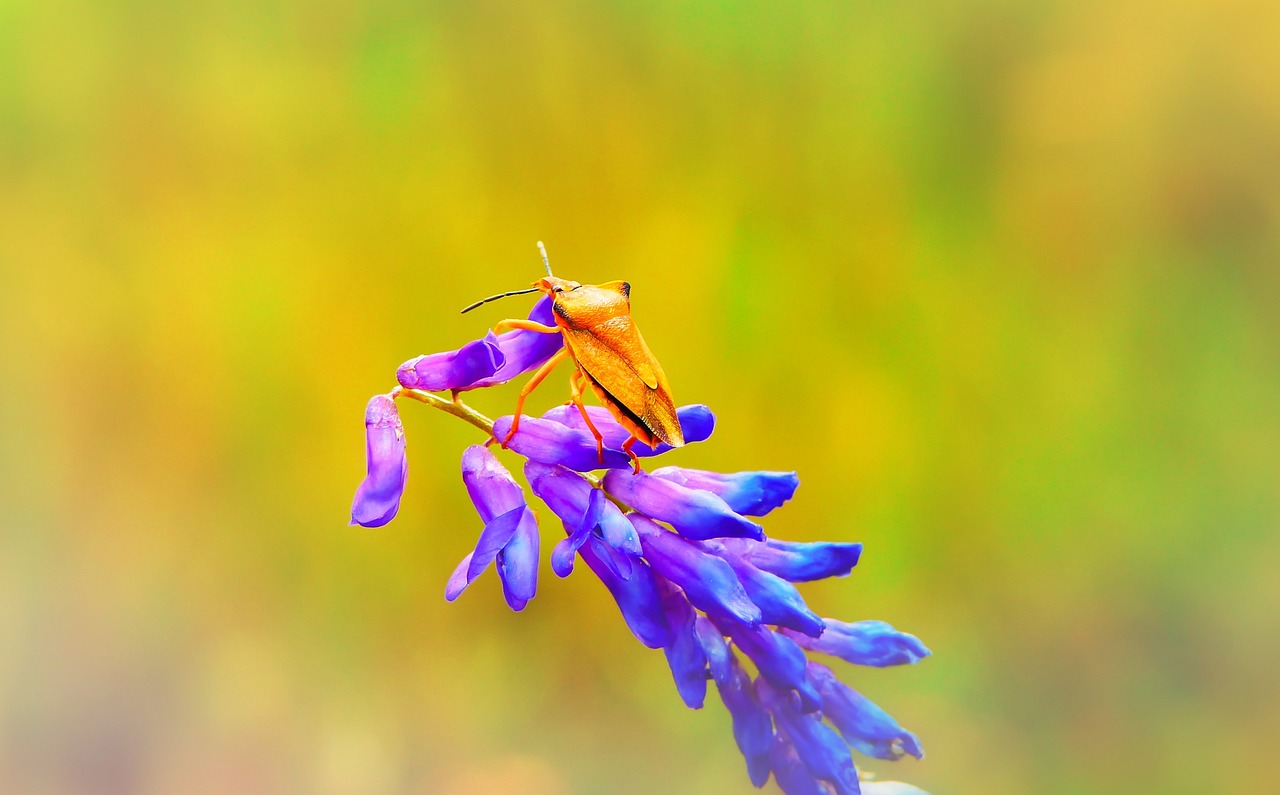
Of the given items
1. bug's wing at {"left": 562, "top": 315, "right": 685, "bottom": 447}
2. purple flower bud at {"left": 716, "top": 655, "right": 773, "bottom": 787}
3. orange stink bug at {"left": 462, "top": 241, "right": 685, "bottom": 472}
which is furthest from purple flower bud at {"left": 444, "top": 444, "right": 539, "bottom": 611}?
purple flower bud at {"left": 716, "top": 655, "right": 773, "bottom": 787}

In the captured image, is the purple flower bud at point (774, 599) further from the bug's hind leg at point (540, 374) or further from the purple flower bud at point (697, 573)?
the bug's hind leg at point (540, 374)

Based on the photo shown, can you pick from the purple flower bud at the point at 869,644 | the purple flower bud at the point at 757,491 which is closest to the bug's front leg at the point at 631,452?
the purple flower bud at the point at 757,491

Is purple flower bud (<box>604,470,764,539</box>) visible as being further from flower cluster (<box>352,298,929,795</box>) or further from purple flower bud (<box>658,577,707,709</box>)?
purple flower bud (<box>658,577,707,709</box>)

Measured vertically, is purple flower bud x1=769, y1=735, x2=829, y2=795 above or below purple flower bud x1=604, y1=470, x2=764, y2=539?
below

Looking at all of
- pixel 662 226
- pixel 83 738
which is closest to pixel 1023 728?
pixel 662 226

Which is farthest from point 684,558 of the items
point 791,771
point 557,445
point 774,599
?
point 791,771

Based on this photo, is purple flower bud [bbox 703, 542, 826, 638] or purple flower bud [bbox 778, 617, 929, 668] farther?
purple flower bud [bbox 778, 617, 929, 668]

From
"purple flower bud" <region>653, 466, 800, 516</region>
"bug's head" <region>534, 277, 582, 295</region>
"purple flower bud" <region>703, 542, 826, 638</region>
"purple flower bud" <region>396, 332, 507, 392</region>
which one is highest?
"bug's head" <region>534, 277, 582, 295</region>
